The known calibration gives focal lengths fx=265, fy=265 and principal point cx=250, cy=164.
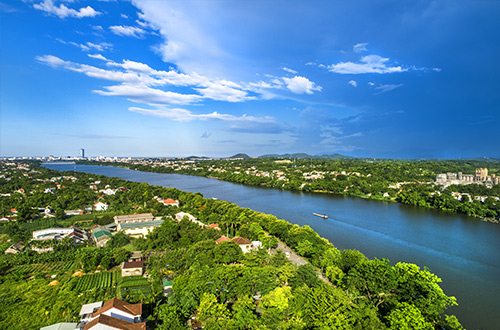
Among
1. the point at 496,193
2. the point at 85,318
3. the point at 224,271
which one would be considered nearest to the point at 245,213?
the point at 224,271

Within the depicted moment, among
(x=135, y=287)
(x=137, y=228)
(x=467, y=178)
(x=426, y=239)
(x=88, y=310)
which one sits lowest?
(x=426, y=239)

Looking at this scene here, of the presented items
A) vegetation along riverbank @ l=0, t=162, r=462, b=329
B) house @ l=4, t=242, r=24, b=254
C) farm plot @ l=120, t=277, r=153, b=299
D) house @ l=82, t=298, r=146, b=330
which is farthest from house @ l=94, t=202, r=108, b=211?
house @ l=82, t=298, r=146, b=330

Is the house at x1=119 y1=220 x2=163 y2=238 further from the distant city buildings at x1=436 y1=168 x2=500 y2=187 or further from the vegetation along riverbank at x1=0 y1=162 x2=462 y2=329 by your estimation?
the distant city buildings at x1=436 y1=168 x2=500 y2=187

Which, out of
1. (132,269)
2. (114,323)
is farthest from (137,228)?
(114,323)

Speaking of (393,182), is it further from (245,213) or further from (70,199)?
(70,199)

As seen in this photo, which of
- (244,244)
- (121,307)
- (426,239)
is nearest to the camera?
(121,307)

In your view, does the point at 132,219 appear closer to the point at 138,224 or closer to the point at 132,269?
the point at 138,224

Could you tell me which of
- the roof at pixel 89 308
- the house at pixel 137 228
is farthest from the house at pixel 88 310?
the house at pixel 137 228
